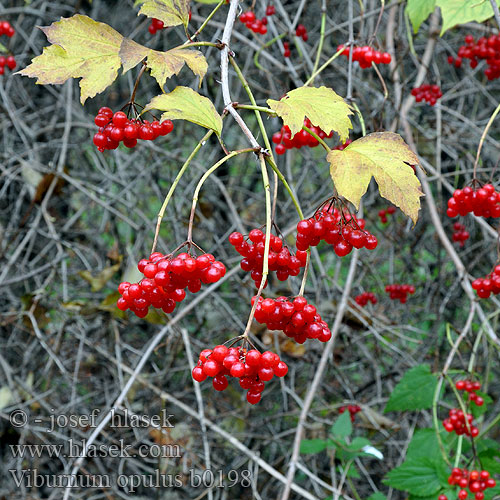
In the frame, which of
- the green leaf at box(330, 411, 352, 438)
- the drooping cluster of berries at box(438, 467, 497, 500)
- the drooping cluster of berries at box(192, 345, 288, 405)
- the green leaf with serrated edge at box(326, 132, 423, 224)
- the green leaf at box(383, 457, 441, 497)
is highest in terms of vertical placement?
the green leaf with serrated edge at box(326, 132, 423, 224)

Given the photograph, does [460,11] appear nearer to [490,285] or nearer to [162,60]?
[490,285]

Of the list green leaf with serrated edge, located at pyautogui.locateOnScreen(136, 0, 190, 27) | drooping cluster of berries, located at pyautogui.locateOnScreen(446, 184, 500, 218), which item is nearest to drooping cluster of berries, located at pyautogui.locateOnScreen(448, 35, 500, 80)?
drooping cluster of berries, located at pyautogui.locateOnScreen(446, 184, 500, 218)

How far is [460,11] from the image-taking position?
5.23 feet

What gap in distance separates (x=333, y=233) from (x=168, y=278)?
32 cm

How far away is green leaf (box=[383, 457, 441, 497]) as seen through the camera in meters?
1.75

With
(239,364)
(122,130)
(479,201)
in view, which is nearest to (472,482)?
(479,201)

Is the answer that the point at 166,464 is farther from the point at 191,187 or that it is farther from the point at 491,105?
the point at 491,105

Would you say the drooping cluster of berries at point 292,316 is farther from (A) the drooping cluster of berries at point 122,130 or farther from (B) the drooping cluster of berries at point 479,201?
(B) the drooping cluster of berries at point 479,201

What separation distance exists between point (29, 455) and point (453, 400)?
2195mm

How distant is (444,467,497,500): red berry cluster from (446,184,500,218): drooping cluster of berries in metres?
0.79

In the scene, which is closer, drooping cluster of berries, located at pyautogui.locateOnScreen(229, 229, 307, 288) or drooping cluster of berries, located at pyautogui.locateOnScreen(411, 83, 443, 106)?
drooping cluster of berries, located at pyautogui.locateOnScreen(229, 229, 307, 288)

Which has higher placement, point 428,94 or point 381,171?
point 381,171

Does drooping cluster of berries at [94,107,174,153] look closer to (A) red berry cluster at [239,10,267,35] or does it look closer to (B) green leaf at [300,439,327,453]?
(A) red berry cluster at [239,10,267,35]

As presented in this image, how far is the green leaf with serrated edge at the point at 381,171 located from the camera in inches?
37.5
